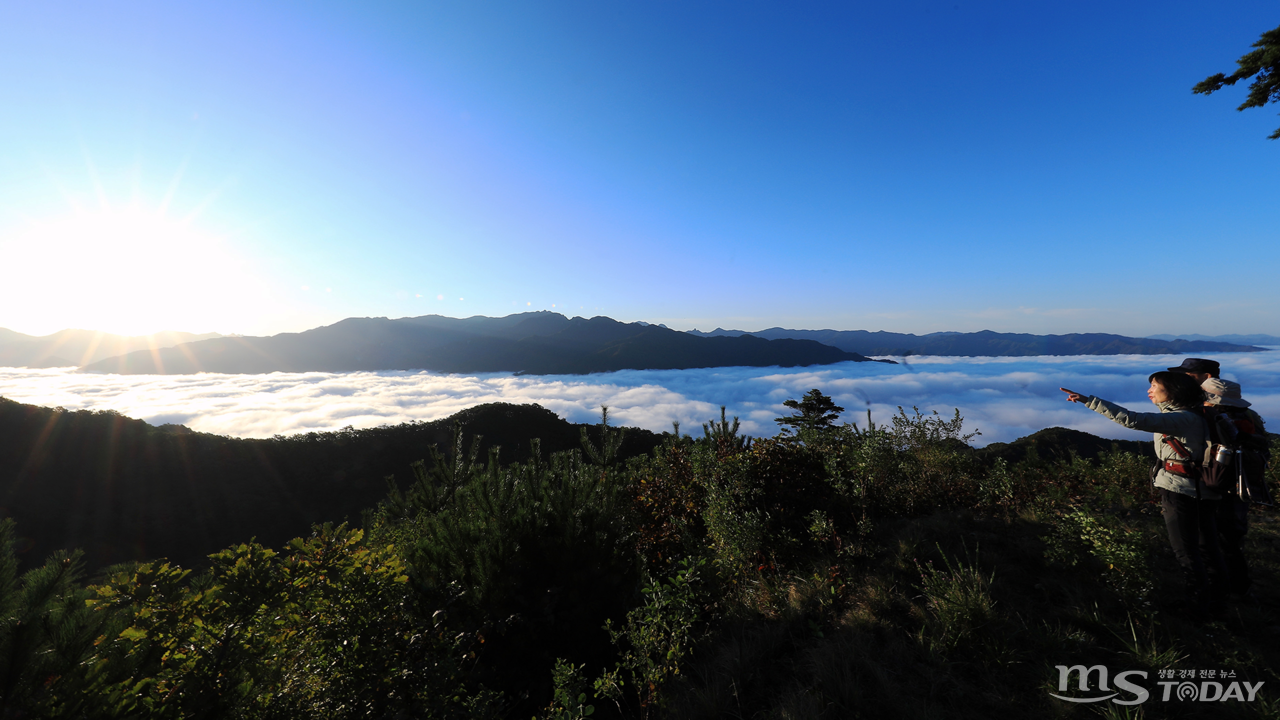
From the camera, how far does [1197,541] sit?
146 inches

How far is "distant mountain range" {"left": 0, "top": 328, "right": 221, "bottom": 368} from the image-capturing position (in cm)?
11219

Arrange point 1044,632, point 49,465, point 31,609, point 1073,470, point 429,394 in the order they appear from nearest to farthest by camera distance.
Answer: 1. point 31,609
2. point 1044,632
3. point 1073,470
4. point 49,465
5. point 429,394

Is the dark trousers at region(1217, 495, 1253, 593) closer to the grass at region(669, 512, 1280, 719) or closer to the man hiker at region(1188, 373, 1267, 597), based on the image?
the man hiker at region(1188, 373, 1267, 597)

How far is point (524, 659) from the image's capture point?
404cm

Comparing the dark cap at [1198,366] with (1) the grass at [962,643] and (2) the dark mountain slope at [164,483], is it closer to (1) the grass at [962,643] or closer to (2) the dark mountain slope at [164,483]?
(1) the grass at [962,643]

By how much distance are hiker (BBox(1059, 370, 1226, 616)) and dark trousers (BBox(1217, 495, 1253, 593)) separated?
0.14 metres

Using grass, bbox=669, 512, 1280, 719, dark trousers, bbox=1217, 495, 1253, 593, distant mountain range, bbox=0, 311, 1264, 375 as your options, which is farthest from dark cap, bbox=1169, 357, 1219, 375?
distant mountain range, bbox=0, 311, 1264, 375

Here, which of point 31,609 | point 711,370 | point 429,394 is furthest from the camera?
point 711,370

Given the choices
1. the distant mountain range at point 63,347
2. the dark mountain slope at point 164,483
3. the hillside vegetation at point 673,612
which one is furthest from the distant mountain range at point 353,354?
the hillside vegetation at point 673,612

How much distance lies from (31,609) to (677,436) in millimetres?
7770

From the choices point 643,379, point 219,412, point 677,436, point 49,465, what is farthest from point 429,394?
point 677,436

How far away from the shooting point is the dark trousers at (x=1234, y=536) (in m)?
3.71

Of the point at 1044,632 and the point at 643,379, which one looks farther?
the point at 643,379

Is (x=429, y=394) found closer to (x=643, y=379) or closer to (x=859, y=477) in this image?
(x=643, y=379)
